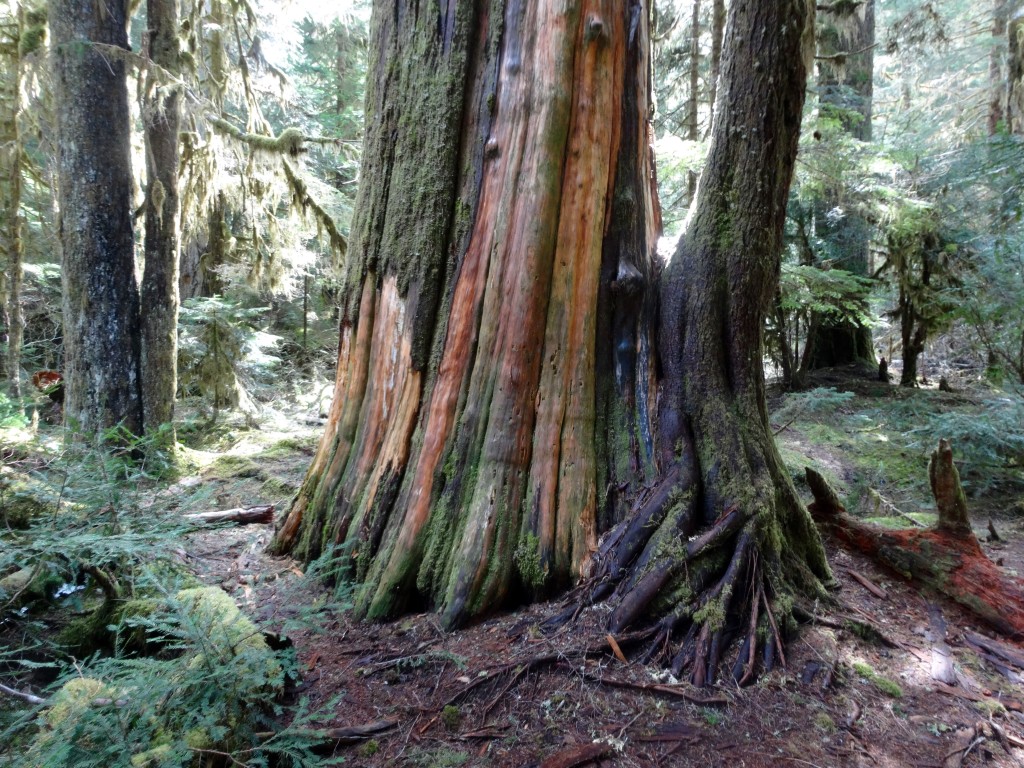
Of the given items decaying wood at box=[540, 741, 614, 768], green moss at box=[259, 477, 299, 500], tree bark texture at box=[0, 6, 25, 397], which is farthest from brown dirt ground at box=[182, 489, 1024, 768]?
tree bark texture at box=[0, 6, 25, 397]

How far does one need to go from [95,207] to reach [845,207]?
37.0 feet

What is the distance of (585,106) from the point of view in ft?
12.0

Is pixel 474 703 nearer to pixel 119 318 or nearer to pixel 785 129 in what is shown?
pixel 785 129

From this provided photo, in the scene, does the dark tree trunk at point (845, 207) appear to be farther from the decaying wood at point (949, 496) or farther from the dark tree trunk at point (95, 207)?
the dark tree trunk at point (95, 207)

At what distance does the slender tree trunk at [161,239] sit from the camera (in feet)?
25.2

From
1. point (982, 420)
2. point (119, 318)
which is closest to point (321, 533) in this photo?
point (119, 318)

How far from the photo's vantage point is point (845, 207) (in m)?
10.2

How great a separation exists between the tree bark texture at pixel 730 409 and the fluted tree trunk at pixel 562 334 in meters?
0.01

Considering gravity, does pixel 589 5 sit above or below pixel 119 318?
above

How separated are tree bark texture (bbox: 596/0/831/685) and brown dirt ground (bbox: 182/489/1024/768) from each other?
0.27 metres

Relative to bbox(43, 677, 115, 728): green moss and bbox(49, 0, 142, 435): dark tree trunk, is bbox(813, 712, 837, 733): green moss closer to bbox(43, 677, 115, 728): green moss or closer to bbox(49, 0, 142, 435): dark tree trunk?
bbox(43, 677, 115, 728): green moss

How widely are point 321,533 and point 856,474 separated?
610 cm

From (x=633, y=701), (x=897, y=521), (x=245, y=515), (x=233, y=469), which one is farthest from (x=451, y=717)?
(x=233, y=469)

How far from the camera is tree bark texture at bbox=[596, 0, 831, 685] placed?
114 inches
